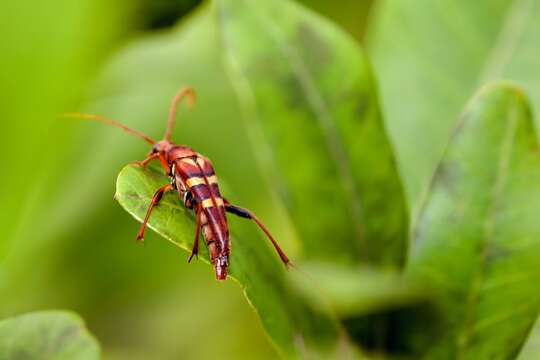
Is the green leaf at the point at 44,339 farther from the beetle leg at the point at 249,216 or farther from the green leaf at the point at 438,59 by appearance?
the green leaf at the point at 438,59

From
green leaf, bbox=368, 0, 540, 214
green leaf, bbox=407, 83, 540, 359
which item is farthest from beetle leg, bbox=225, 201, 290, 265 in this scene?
green leaf, bbox=368, 0, 540, 214

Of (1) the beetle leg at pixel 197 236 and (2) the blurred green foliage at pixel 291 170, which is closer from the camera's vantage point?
(1) the beetle leg at pixel 197 236

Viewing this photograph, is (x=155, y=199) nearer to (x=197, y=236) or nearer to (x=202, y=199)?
(x=197, y=236)

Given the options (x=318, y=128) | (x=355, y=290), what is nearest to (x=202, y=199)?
(x=318, y=128)

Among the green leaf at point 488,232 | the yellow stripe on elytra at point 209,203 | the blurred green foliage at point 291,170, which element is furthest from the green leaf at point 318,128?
the yellow stripe on elytra at point 209,203

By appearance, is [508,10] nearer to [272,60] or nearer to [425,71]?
[425,71]

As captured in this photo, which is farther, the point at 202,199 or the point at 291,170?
the point at 291,170
